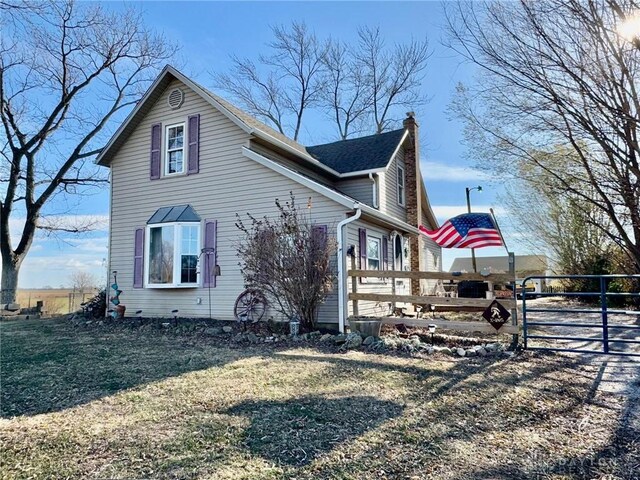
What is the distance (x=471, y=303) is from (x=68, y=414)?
641cm

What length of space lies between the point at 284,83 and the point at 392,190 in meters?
16.4

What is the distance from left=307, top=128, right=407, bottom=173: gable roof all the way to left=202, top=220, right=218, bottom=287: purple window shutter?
184 inches

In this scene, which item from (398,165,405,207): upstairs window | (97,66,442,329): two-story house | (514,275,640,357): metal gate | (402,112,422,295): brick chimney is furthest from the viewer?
(398,165,405,207): upstairs window

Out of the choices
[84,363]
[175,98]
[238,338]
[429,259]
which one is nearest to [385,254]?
[238,338]

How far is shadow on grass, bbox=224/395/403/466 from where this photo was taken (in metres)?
3.38

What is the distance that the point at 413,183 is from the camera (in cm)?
1545

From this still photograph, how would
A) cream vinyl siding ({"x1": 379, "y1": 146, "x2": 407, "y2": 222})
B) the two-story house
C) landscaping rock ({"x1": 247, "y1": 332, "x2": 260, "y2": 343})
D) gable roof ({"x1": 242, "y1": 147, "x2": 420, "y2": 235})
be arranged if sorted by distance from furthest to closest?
cream vinyl siding ({"x1": 379, "y1": 146, "x2": 407, "y2": 222})
the two-story house
gable roof ({"x1": 242, "y1": 147, "x2": 420, "y2": 235})
landscaping rock ({"x1": 247, "y1": 332, "x2": 260, "y2": 343})

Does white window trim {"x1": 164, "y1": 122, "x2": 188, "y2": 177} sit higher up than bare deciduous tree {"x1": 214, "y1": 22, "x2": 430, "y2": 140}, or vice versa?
bare deciduous tree {"x1": 214, "y1": 22, "x2": 430, "y2": 140}

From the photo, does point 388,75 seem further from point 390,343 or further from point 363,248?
point 390,343

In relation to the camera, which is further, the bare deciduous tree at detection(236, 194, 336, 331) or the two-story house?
the two-story house

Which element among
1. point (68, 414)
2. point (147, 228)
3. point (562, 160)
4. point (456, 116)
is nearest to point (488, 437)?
point (68, 414)

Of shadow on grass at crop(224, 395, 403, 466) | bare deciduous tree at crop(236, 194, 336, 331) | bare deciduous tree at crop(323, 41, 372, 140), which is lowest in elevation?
Result: shadow on grass at crop(224, 395, 403, 466)

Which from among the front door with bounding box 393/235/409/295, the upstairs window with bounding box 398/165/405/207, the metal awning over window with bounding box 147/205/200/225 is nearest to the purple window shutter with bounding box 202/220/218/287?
the metal awning over window with bounding box 147/205/200/225

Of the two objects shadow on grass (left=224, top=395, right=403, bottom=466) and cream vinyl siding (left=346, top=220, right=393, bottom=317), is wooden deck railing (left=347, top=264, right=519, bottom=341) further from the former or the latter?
shadow on grass (left=224, top=395, right=403, bottom=466)
